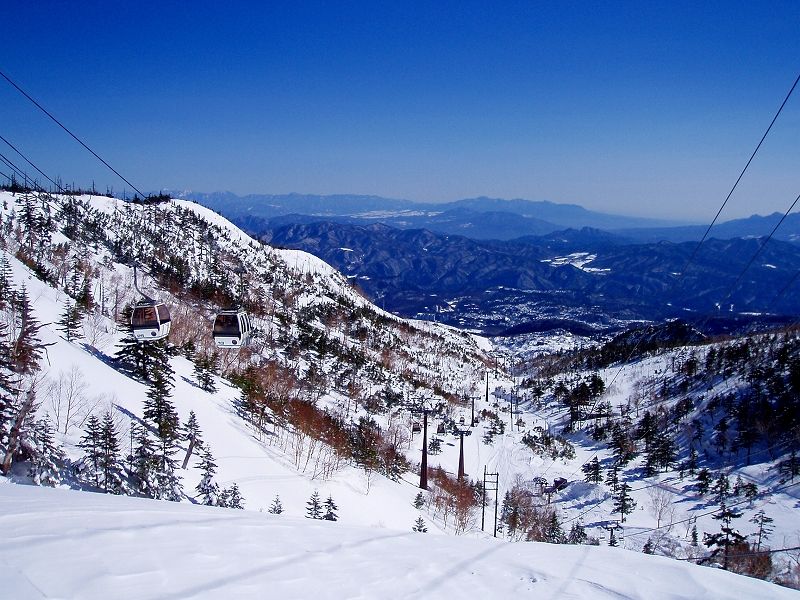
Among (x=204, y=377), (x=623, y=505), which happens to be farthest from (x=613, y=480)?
(x=204, y=377)

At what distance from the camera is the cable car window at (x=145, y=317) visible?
18.0 meters

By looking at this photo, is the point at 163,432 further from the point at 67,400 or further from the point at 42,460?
the point at 42,460

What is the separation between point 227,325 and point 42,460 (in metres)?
8.12

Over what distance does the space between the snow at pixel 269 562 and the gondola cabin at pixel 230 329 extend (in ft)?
41.2

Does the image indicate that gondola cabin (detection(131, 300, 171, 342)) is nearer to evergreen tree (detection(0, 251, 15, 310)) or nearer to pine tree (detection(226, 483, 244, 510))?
pine tree (detection(226, 483, 244, 510))

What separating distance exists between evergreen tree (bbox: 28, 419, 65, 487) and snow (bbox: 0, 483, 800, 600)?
715 cm

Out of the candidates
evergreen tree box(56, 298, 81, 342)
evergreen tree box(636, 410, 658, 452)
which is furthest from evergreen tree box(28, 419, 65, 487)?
evergreen tree box(636, 410, 658, 452)

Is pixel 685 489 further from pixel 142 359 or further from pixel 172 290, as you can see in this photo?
pixel 172 290

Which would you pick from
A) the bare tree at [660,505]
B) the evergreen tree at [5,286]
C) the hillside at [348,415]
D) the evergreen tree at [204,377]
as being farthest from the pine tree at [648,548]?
the evergreen tree at [5,286]

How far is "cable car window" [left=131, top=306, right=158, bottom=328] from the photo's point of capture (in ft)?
59.1

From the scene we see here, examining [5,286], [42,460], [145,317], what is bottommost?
[42,460]

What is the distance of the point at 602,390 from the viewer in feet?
286

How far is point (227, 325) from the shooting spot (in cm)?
1984

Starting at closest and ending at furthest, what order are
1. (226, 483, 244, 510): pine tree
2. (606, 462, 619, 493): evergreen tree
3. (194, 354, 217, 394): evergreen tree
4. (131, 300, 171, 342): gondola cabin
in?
(226, 483, 244, 510): pine tree → (131, 300, 171, 342): gondola cabin → (194, 354, 217, 394): evergreen tree → (606, 462, 619, 493): evergreen tree
